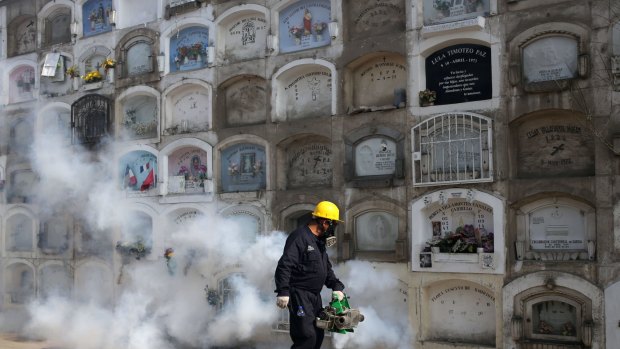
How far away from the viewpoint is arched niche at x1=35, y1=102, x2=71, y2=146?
22.7 m

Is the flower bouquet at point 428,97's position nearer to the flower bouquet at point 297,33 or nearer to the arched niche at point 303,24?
the arched niche at point 303,24

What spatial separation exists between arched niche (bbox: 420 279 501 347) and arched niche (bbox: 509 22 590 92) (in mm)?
4155

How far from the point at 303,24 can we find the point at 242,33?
2001 mm

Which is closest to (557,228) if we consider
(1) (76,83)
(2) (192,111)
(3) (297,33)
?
(3) (297,33)

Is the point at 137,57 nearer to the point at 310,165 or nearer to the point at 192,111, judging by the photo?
the point at 192,111

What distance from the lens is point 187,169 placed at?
20.0m

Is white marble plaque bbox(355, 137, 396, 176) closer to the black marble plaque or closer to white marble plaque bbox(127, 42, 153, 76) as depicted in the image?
the black marble plaque

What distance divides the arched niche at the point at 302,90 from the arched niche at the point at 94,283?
23.2 feet

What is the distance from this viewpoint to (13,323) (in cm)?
2223

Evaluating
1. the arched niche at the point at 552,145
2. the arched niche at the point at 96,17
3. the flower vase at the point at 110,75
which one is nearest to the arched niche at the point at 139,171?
the flower vase at the point at 110,75

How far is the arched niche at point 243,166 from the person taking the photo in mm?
18500

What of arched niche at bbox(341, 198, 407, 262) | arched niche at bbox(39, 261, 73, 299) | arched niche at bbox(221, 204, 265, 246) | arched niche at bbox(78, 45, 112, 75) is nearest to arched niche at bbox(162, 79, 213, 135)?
arched niche at bbox(221, 204, 265, 246)

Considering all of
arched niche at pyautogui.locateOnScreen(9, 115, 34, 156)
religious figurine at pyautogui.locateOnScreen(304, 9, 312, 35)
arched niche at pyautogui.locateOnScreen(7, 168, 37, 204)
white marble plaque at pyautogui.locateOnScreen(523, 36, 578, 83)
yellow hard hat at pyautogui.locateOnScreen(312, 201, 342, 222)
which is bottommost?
yellow hard hat at pyautogui.locateOnScreen(312, 201, 342, 222)

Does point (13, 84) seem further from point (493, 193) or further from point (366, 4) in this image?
point (493, 193)
